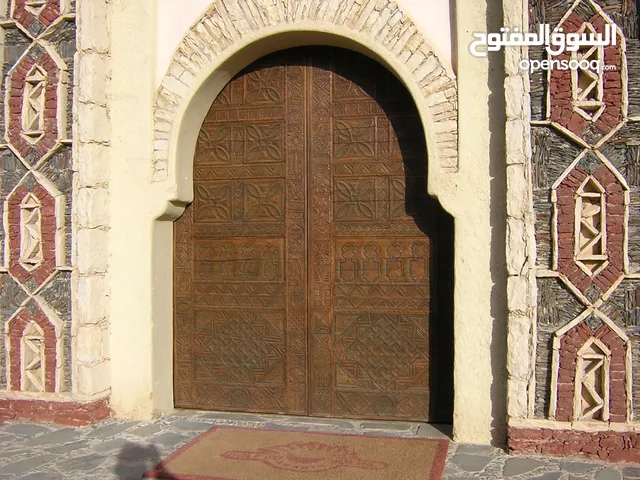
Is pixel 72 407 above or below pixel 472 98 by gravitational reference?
below

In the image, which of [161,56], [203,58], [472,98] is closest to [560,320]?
[472,98]

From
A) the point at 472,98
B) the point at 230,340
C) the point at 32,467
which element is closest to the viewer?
the point at 32,467

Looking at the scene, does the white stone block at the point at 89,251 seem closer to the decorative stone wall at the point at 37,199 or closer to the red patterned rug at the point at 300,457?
the decorative stone wall at the point at 37,199

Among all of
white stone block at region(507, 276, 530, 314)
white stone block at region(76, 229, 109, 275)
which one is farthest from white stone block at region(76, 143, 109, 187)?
white stone block at region(507, 276, 530, 314)

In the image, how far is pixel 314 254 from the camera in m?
5.44

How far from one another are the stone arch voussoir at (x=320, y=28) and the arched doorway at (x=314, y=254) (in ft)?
1.10

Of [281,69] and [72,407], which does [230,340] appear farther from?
[281,69]

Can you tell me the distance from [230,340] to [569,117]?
3.03m

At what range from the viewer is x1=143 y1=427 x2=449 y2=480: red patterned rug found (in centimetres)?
425

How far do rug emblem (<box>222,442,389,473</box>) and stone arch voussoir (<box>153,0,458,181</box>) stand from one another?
2.07 meters

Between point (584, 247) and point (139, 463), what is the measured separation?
3.21 metres

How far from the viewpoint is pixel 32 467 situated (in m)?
4.47

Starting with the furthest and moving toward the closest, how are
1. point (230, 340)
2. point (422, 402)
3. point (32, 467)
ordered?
point (230, 340)
point (422, 402)
point (32, 467)

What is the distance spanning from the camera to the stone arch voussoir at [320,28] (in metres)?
4.95
